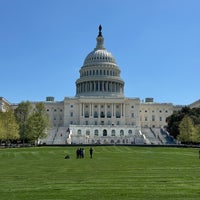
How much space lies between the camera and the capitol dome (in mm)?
188875

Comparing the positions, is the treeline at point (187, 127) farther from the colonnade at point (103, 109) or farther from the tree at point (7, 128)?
the tree at point (7, 128)

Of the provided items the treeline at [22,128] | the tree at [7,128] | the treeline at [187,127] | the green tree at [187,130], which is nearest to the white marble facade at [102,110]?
the treeline at [187,127]

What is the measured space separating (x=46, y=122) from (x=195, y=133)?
1700 inches

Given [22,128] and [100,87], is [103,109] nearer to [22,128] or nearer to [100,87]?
[100,87]

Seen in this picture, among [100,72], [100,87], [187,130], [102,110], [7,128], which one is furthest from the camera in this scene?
[100,72]

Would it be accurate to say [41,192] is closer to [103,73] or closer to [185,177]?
[185,177]

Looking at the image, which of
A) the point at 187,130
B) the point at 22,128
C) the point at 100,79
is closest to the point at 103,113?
the point at 100,79

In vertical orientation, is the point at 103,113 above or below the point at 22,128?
above

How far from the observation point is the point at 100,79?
189 metres

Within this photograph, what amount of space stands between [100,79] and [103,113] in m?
20.2

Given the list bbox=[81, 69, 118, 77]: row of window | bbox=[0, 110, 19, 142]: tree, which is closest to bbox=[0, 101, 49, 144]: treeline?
bbox=[0, 110, 19, 142]: tree

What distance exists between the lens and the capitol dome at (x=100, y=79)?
18888 cm

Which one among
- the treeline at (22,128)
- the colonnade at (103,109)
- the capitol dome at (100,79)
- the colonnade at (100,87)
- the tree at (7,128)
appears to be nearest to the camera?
the tree at (7,128)

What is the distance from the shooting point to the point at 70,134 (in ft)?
484
